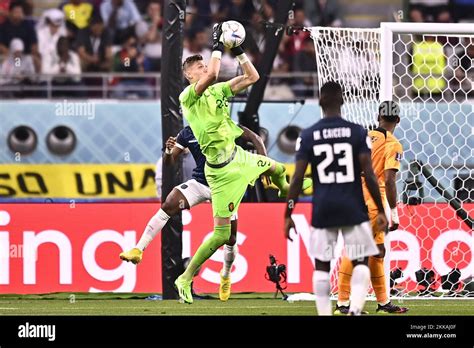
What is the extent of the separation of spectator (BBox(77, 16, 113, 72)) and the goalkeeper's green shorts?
29.3ft

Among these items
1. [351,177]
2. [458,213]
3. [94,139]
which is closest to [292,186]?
[351,177]

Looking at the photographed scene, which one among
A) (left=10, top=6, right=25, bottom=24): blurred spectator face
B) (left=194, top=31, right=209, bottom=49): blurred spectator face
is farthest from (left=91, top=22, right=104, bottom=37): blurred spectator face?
(left=194, top=31, right=209, bottom=49): blurred spectator face

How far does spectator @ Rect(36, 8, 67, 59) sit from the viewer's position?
857 inches

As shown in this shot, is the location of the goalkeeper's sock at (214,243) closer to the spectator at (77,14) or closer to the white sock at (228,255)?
the white sock at (228,255)

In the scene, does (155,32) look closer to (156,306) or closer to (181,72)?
(181,72)

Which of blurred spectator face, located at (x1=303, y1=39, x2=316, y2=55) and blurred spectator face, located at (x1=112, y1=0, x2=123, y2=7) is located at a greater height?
blurred spectator face, located at (x1=112, y1=0, x2=123, y2=7)

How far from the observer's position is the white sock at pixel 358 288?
10.2m

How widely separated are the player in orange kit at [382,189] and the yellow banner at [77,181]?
7.24 meters

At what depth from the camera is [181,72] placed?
48.1 ft

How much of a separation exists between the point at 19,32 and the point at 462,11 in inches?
285

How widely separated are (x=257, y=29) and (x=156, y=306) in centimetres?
856

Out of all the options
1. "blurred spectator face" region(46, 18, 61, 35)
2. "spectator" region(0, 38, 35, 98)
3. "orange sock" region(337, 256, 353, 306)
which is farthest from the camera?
"blurred spectator face" region(46, 18, 61, 35)

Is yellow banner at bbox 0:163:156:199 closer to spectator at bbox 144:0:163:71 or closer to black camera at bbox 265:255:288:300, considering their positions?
spectator at bbox 144:0:163:71

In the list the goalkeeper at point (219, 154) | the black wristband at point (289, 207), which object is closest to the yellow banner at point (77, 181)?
the goalkeeper at point (219, 154)
